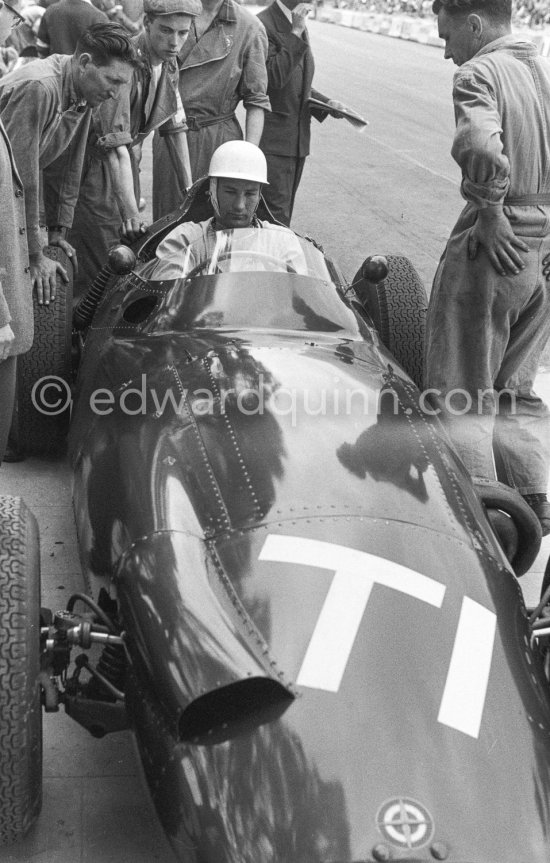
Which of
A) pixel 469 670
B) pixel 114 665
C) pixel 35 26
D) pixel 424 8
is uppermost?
pixel 35 26

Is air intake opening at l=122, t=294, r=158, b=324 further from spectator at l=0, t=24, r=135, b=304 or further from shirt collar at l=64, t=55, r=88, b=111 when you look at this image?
shirt collar at l=64, t=55, r=88, b=111

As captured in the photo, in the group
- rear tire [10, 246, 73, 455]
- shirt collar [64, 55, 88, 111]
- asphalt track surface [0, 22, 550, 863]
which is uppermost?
shirt collar [64, 55, 88, 111]

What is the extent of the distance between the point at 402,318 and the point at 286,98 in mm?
3138

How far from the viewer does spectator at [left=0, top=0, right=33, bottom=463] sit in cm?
393

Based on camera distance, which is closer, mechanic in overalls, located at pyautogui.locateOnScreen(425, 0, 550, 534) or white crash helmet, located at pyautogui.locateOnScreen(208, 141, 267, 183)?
mechanic in overalls, located at pyautogui.locateOnScreen(425, 0, 550, 534)

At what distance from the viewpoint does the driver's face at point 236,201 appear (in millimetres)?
4812

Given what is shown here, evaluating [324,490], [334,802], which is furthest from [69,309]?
[334,802]

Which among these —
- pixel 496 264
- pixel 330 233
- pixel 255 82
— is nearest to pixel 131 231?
pixel 496 264

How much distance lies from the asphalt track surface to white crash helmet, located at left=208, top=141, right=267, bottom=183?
1667 millimetres

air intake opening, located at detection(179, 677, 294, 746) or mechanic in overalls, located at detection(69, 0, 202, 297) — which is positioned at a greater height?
mechanic in overalls, located at detection(69, 0, 202, 297)

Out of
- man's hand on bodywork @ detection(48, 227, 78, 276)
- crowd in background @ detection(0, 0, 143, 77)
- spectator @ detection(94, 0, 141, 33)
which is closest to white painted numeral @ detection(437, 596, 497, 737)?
man's hand on bodywork @ detection(48, 227, 78, 276)

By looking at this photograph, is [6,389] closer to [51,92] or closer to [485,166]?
[51,92]

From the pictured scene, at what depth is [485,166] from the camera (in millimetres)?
4137

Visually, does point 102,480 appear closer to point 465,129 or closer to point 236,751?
point 236,751
